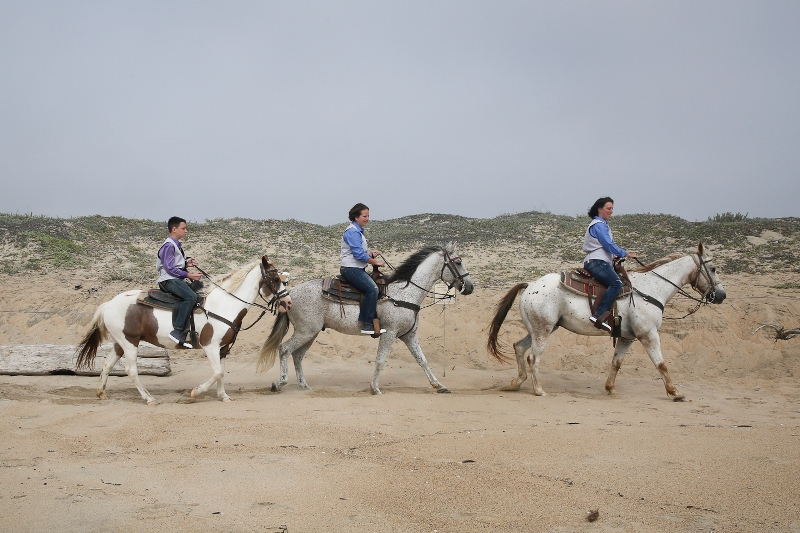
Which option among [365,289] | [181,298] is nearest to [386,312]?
[365,289]

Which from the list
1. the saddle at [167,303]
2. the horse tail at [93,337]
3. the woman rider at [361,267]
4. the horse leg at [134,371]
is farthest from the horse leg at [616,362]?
the horse tail at [93,337]

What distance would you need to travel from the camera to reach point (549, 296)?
32.2 feet

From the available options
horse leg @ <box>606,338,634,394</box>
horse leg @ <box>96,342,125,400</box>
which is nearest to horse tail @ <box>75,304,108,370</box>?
horse leg @ <box>96,342,125,400</box>

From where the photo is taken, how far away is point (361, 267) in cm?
977

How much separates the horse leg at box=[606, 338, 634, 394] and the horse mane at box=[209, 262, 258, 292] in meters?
5.72

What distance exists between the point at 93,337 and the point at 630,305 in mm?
8086

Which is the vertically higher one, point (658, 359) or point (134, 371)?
point (658, 359)

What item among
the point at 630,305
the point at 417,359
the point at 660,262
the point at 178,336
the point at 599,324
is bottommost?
the point at 417,359

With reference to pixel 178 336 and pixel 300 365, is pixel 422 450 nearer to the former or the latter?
pixel 300 365

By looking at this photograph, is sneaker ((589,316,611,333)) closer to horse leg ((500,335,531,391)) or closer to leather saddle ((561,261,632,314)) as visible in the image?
leather saddle ((561,261,632,314))

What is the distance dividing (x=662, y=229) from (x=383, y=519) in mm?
18060

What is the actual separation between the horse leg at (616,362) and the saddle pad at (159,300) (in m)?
6.25

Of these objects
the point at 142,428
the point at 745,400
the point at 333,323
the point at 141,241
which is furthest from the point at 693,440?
the point at 141,241

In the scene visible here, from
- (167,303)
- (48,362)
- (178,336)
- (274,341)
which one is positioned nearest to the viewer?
(178,336)
